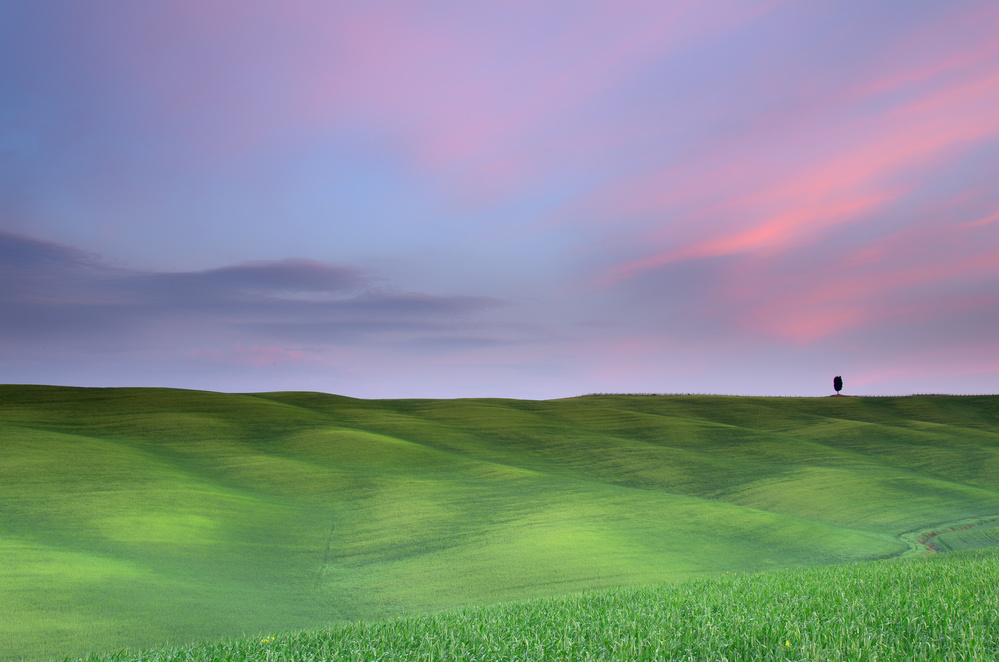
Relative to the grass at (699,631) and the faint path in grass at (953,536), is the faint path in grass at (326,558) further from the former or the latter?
the faint path in grass at (953,536)

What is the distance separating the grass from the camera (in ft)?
17.4

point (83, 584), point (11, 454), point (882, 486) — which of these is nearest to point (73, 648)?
point (83, 584)

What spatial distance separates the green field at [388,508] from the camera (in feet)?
38.6

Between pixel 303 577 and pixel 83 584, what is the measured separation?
3820 millimetres

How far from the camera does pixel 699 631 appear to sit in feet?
19.3

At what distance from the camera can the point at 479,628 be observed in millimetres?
6492

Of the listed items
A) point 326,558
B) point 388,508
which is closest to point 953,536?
point 388,508

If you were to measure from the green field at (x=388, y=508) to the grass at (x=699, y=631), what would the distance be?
4427mm

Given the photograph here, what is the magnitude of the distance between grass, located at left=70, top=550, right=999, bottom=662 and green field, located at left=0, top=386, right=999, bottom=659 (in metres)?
4.43

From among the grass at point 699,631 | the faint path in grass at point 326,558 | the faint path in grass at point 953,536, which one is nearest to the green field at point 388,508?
the faint path in grass at point 326,558

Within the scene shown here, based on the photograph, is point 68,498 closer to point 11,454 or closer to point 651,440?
point 11,454

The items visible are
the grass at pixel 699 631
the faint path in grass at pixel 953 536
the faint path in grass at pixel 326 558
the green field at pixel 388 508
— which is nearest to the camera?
the grass at pixel 699 631

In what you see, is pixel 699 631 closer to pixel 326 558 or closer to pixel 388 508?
pixel 326 558

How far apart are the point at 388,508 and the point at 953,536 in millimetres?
15303
